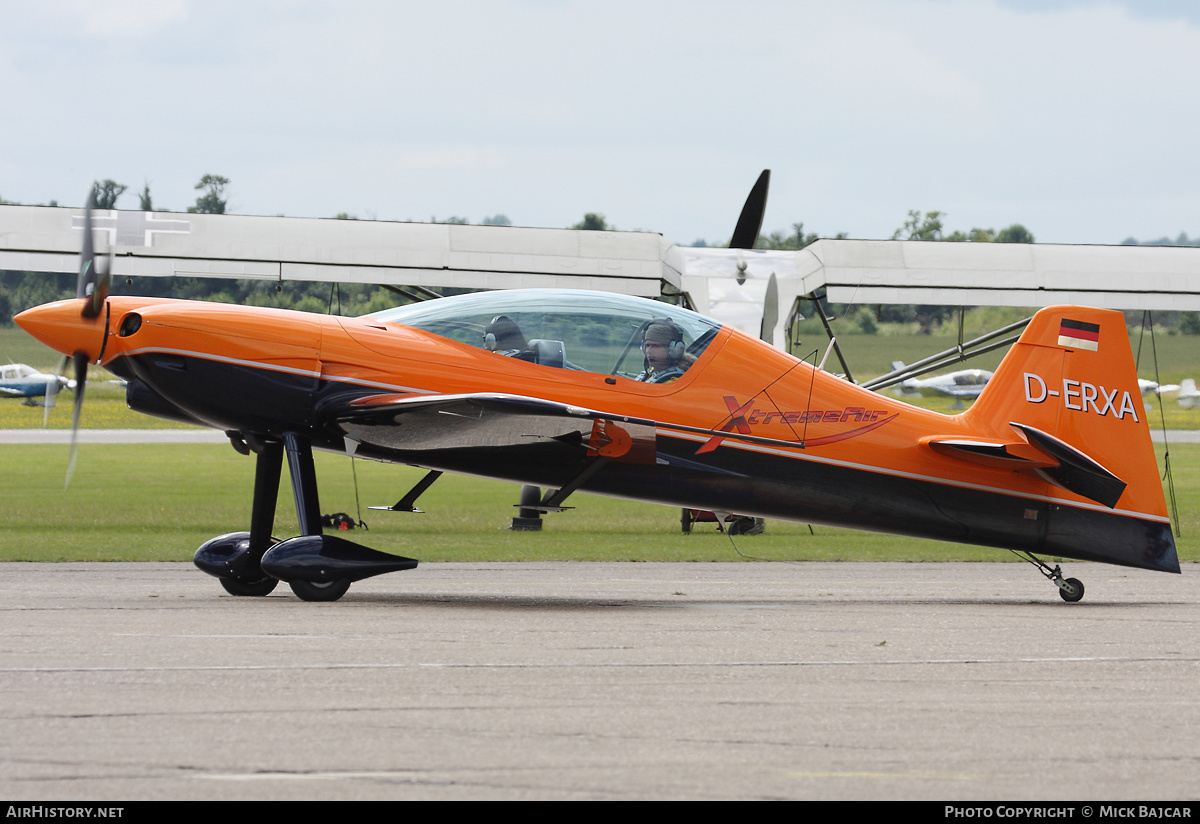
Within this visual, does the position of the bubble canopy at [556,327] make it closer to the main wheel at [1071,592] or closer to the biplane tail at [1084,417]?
the biplane tail at [1084,417]

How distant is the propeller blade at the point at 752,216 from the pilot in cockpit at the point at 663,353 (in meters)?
8.52

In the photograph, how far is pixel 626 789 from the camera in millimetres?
4402

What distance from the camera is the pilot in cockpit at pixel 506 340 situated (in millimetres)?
10180

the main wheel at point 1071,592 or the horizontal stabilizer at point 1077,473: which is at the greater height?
the horizontal stabilizer at point 1077,473

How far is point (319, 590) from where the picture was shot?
1016cm

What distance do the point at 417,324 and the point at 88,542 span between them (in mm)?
8015

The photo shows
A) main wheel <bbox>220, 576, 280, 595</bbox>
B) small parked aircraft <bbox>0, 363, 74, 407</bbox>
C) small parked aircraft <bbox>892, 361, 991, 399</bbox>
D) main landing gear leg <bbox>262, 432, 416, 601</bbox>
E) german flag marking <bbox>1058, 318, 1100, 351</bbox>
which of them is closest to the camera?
main landing gear leg <bbox>262, 432, 416, 601</bbox>

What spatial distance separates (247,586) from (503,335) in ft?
9.81

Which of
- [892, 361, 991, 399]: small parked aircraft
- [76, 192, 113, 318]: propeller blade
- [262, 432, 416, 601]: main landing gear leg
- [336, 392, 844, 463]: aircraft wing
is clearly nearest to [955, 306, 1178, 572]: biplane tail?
[336, 392, 844, 463]: aircraft wing

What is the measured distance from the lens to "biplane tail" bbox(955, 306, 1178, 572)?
11273mm

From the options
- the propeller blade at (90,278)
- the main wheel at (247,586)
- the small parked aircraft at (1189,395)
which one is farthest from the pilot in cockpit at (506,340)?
the small parked aircraft at (1189,395)

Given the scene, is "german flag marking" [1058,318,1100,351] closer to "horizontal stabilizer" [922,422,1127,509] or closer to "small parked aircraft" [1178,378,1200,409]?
"horizontal stabilizer" [922,422,1127,509]

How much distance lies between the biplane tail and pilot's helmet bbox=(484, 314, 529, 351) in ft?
13.3
